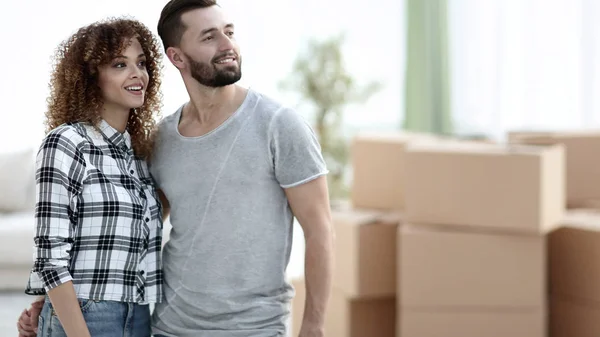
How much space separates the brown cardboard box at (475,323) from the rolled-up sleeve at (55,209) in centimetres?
156

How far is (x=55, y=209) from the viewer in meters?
1.31

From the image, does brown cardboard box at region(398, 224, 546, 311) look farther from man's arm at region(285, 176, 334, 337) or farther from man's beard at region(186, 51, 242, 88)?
man's beard at region(186, 51, 242, 88)

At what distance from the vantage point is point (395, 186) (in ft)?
10.1

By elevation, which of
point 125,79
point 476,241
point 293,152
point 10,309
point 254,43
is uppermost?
point 254,43

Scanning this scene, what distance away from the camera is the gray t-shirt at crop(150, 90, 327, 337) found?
4.76 feet

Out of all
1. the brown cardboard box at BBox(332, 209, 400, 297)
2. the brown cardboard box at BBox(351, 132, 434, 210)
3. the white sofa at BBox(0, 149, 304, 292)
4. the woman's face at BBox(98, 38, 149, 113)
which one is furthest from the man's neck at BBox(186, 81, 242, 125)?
the white sofa at BBox(0, 149, 304, 292)

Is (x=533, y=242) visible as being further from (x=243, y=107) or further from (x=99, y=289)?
(x=99, y=289)

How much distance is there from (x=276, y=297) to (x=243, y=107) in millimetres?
363

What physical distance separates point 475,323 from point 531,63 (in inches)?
79.1

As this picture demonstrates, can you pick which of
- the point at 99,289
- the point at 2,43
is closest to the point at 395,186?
the point at 99,289

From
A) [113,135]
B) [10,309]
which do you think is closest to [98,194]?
[113,135]

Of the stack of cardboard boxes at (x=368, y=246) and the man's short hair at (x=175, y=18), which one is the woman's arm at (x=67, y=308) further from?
the stack of cardboard boxes at (x=368, y=246)

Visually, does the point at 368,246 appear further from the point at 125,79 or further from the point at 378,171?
the point at 125,79

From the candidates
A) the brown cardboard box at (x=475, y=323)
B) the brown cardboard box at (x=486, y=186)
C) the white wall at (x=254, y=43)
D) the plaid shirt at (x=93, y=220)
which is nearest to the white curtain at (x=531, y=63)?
the white wall at (x=254, y=43)
